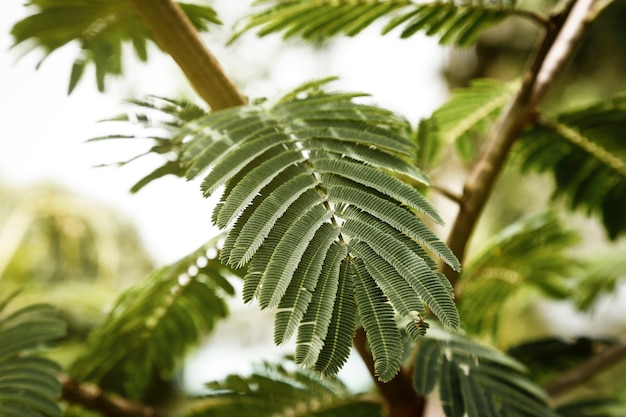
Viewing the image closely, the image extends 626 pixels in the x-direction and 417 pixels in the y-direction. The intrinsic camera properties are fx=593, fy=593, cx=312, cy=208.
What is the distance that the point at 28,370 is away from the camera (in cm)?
75

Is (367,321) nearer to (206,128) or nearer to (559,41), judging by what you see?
(206,128)

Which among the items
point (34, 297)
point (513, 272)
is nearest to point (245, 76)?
point (34, 297)

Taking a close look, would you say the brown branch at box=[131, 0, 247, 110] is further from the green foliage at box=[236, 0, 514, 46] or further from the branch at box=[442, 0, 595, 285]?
the branch at box=[442, 0, 595, 285]

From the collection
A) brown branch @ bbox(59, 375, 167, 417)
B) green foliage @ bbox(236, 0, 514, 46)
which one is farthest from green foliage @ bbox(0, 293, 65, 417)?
green foliage @ bbox(236, 0, 514, 46)

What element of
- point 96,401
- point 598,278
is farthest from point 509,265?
point 96,401

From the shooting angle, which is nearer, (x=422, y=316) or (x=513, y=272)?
(x=422, y=316)

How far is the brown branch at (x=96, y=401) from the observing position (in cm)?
87

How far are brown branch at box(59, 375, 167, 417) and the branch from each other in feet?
1.73

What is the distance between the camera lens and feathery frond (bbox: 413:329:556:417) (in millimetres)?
733

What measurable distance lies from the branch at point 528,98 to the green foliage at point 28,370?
0.56 m

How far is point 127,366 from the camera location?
0.99m

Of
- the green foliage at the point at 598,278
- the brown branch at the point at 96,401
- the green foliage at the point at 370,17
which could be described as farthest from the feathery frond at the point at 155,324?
the green foliage at the point at 598,278

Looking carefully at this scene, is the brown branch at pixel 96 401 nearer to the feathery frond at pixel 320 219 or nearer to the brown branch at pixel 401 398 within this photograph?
the brown branch at pixel 401 398

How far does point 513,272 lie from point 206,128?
30.9 inches
